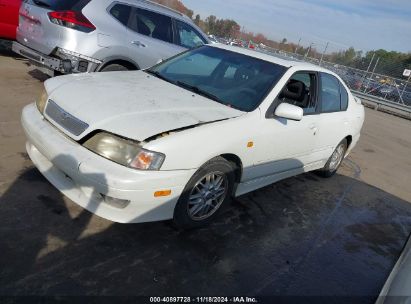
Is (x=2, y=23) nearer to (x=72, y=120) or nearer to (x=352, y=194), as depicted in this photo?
(x=72, y=120)

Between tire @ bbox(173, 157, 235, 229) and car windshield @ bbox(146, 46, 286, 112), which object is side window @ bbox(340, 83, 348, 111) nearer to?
car windshield @ bbox(146, 46, 286, 112)

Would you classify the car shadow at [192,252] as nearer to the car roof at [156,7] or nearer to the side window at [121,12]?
the side window at [121,12]

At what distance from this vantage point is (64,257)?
9.57 ft

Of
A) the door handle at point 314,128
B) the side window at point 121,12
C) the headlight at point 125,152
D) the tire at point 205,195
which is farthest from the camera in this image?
the side window at point 121,12

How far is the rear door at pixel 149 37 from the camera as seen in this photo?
6.69m

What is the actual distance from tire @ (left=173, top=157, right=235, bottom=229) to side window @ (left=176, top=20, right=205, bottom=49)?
454 centimetres

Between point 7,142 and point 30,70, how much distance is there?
13.5 ft

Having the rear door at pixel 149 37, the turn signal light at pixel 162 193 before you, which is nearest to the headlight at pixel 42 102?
the turn signal light at pixel 162 193

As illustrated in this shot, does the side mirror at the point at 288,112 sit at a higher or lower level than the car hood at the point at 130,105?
higher

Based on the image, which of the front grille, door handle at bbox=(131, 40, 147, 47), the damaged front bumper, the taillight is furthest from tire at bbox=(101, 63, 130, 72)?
the front grille

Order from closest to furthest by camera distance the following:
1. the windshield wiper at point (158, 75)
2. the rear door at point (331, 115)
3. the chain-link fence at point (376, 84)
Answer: the windshield wiper at point (158, 75), the rear door at point (331, 115), the chain-link fence at point (376, 84)

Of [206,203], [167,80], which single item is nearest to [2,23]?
[167,80]

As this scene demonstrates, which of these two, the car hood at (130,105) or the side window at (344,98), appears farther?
the side window at (344,98)

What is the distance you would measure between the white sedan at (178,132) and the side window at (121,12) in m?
2.23
